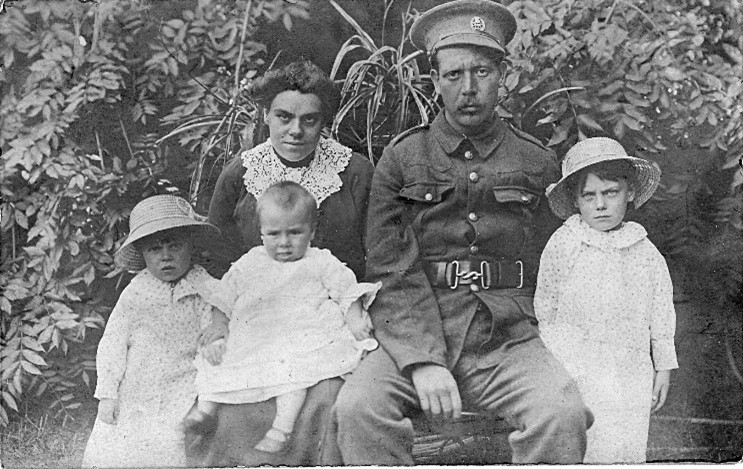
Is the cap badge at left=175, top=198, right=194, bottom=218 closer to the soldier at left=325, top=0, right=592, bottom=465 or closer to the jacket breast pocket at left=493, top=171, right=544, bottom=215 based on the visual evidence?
the soldier at left=325, top=0, right=592, bottom=465

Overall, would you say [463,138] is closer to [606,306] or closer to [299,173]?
[299,173]

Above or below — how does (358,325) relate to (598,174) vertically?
below

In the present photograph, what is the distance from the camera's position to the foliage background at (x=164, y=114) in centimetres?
382

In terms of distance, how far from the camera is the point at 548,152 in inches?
150

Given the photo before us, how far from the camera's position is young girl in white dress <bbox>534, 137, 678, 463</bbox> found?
12.1ft

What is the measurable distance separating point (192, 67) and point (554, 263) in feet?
5.63

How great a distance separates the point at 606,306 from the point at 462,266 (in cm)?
61

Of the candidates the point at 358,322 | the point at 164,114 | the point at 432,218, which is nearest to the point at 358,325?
the point at 358,322

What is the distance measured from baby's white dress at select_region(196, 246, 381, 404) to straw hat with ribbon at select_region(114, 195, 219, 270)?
253 millimetres

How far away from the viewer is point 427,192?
3709 millimetres

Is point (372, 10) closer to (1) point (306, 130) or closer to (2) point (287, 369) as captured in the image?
(1) point (306, 130)

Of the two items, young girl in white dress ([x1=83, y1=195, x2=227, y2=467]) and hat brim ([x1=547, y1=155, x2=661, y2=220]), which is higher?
hat brim ([x1=547, y1=155, x2=661, y2=220])

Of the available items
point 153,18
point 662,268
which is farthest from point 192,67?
point 662,268

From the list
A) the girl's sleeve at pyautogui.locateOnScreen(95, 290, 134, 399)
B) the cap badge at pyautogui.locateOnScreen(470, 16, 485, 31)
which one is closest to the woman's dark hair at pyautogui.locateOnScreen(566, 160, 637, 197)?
the cap badge at pyautogui.locateOnScreen(470, 16, 485, 31)
